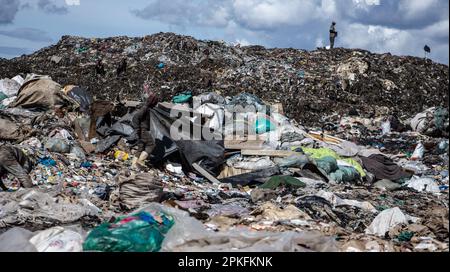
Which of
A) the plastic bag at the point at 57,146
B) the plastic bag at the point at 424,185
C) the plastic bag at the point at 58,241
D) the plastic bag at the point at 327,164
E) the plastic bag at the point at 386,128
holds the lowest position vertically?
the plastic bag at the point at 424,185

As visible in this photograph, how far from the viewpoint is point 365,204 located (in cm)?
691

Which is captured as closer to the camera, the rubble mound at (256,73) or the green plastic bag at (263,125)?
the green plastic bag at (263,125)

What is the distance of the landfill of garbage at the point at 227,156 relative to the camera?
4.77 metres

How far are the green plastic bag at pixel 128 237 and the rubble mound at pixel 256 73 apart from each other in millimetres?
10529

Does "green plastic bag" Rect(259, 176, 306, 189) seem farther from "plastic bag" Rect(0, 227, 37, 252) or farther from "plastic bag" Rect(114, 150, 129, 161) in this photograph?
"plastic bag" Rect(0, 227, 37, 252)

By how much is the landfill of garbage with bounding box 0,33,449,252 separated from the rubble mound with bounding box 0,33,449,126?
66mm

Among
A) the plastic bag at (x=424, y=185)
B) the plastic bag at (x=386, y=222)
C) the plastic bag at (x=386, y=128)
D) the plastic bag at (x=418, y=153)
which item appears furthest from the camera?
the plastic bag at (x=386, y=128)

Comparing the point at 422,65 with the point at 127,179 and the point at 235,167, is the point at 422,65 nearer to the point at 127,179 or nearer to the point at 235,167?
the point at 235,167

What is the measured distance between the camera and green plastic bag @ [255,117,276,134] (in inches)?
418

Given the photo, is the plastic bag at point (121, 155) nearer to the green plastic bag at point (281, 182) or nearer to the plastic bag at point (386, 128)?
the green plastic bag at point (281, 182)

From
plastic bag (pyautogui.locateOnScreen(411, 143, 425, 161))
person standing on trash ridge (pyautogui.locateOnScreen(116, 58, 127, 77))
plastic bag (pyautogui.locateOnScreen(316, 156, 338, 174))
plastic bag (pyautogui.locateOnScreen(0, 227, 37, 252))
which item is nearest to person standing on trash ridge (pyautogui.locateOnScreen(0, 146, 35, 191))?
plastic bag (pyautogui.locateOnScreen(0, 227, 37, 252))

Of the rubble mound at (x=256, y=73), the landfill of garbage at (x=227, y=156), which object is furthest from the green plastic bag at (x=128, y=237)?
the rubble mound at (x=256, y=73)

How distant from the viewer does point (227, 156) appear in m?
9.57
